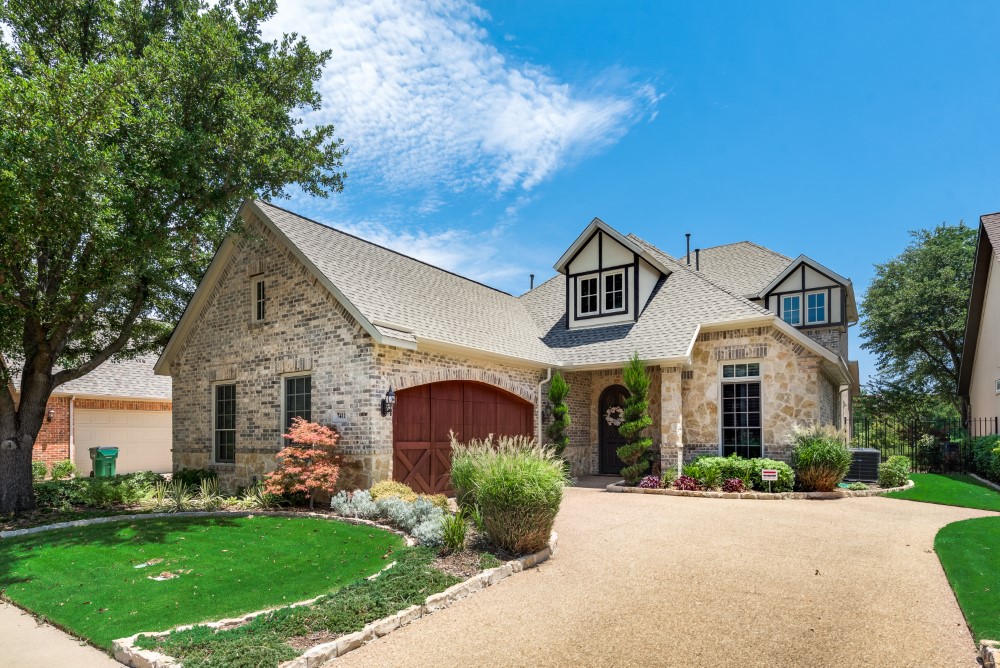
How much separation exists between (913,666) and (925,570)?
3189 mm

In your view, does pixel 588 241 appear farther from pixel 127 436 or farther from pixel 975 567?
pixel 127 436

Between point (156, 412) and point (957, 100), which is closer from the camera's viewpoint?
point (957, 100)

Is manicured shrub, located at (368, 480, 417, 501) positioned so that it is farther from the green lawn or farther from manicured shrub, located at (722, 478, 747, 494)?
manicured shrub, located at (722, 478, 747, 494)

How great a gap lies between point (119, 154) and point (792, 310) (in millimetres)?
20260

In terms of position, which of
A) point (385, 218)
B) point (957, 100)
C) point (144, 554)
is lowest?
point (144, 554)

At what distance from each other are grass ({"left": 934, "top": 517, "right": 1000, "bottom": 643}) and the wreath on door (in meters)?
8.66

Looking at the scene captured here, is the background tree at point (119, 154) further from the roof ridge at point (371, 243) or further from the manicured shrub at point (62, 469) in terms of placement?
the manicured shrub at point (62, 469)

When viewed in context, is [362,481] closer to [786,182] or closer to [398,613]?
[398,613]

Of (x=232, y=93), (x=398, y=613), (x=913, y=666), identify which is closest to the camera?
(x=913, y=666)

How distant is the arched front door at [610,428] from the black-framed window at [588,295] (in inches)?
101

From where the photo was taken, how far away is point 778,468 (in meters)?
13.4

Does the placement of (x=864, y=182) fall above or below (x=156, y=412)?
above

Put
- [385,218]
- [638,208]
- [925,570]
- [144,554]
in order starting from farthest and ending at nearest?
[638,208] < [385,218] < [144,554] < [925,570]

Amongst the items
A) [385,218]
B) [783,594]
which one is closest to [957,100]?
[783,594]
